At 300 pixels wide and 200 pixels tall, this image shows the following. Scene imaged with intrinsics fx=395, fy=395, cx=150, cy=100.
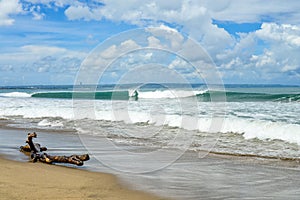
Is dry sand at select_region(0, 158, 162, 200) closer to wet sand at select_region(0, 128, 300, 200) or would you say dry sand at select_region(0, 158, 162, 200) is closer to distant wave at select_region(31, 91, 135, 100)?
wet sand at select_region(0, 128, 300, 200)

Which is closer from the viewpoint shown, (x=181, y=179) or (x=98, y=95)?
(x=181, y=179)

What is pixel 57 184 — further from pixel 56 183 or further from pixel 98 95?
pixel 98 95

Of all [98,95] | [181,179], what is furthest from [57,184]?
[98,95]

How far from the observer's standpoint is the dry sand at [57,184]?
5324 mm

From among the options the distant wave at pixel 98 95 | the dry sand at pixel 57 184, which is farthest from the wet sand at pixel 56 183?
the distant wave at pixel 98 95

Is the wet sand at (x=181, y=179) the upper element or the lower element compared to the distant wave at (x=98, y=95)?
lower

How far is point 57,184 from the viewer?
234 inches

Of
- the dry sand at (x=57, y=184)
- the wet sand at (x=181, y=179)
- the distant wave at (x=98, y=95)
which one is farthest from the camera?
the distant wave at (x=98, y=95)

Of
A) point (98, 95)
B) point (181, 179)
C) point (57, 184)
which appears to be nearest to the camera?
point (57, 184)

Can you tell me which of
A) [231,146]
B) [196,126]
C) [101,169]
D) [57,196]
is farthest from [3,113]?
[57,196]

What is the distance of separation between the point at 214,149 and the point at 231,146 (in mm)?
943

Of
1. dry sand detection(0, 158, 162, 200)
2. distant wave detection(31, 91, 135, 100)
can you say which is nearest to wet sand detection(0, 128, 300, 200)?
dry sand detection(0, 158, 162, 200)

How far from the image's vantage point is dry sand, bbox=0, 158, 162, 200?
17.5 ft

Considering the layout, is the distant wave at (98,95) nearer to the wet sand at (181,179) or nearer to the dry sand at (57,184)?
the wet sand at (181,179)
